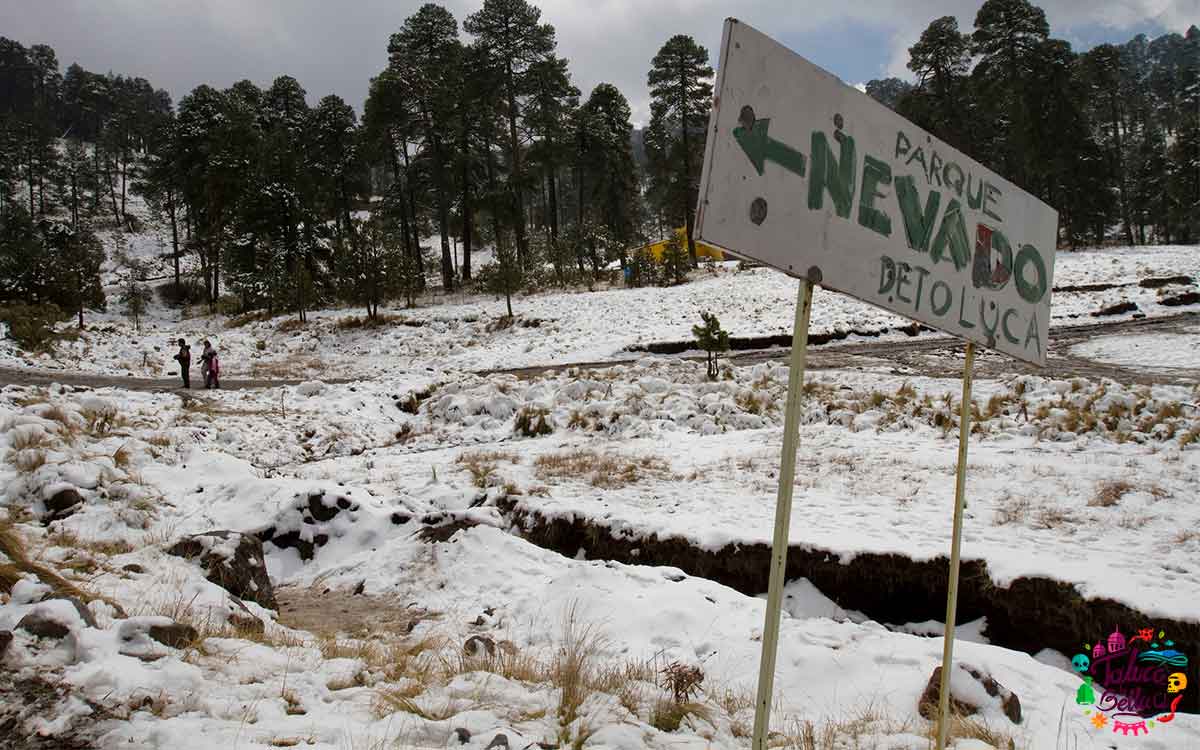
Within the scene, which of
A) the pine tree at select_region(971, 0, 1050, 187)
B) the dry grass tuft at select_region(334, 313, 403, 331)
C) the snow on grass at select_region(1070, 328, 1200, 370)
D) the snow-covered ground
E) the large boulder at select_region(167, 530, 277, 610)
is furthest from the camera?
the pine tree at select_region(971, 0, 1050, 187)

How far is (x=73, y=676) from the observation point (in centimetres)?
245

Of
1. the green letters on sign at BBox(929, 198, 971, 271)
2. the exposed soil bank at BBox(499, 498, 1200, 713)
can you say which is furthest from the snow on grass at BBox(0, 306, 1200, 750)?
the green letters on sign at BBox(929, 198, 971, 271)

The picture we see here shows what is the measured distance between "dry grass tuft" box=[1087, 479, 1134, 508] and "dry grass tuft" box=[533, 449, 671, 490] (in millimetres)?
4202

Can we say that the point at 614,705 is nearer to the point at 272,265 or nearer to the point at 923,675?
the point at 923,675

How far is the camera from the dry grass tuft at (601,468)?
7766 mm

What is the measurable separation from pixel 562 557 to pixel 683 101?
107 ft

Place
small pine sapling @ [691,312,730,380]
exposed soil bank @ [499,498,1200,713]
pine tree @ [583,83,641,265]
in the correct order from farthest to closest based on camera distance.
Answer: pine tree @ [583,83,641,265], small pine sapling @ [691,312,730,380], exposed soil bank @ [499,498,1200,713]

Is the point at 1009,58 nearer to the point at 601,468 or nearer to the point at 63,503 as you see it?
the point at 601,468

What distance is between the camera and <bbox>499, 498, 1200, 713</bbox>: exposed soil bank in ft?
13.2

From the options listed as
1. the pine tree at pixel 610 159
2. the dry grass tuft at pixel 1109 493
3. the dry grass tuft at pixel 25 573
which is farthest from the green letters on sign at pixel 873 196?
the pine tree at pixel 610 159

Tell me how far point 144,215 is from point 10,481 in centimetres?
7238

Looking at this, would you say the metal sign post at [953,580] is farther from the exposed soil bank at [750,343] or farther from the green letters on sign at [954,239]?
the exposed soil bank at [750,343]

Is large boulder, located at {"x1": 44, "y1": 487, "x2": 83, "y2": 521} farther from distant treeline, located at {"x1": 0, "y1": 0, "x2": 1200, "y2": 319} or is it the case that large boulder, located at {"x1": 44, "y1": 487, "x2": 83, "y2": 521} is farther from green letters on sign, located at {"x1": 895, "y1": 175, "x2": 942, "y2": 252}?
distant treeline, located at {"x1": 0, "y1": 0, "x2": 1200, "y2": 319}

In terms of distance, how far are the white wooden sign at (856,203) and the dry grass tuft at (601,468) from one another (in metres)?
5.60
